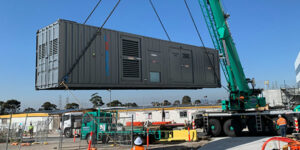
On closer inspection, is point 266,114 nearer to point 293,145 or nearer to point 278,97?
point 293,145

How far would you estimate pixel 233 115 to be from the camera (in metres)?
15.4

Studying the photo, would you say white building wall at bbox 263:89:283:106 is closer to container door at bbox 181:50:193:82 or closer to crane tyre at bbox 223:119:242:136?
crane tyre at bbox 223:119:242:136

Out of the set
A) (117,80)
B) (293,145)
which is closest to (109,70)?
(117,80)

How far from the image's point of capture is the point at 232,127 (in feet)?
50.6

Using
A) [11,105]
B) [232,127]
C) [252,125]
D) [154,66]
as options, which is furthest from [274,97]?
[11,105]

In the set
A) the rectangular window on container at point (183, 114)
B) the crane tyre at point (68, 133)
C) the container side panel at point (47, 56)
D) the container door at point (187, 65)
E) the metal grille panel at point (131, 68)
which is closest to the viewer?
the container side panel at point (47, 56)

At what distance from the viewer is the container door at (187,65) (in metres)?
13.1

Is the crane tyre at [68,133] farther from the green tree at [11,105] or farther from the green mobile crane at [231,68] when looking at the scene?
the green tree at [11,105]

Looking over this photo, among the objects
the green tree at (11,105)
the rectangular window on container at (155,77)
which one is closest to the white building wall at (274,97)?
the rectangular window on container at (155,77)

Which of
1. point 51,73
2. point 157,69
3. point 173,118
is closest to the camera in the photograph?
point 51,73

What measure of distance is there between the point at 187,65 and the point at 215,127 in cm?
489

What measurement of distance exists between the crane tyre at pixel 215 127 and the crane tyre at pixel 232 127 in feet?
1.29

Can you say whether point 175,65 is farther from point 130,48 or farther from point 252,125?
point 252,125

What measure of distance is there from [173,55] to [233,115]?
5.98 meters
